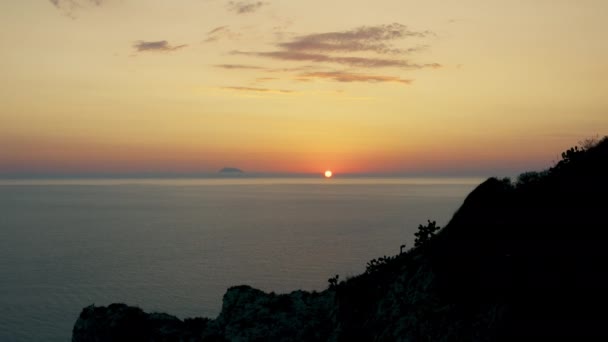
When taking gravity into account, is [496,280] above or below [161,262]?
above

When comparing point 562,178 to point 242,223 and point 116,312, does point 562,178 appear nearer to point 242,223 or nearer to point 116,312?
point 116,312

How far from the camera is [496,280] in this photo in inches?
586

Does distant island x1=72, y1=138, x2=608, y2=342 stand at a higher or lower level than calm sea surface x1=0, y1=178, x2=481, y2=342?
higher

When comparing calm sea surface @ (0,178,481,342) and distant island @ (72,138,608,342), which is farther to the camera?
calm sea surface @ (0,178,481,342)

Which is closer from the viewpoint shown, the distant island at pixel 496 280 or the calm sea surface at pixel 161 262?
the distant island at pixel 496 280

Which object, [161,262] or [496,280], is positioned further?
[161,262]

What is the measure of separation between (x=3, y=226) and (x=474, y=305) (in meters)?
197

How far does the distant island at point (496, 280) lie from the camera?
13.3 meters

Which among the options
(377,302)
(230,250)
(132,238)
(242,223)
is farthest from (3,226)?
(377,302)

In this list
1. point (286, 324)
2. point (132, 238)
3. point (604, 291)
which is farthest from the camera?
point (132, 238)

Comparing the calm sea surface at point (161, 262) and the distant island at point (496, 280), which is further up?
the distant island at point (496, 280)

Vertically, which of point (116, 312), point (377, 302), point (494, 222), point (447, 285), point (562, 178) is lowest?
point (116, 312)

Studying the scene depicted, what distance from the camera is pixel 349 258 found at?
352 feet

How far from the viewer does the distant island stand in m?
13.3
